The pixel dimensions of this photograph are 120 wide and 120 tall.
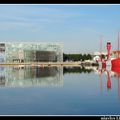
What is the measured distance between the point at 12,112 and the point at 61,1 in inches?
59.3

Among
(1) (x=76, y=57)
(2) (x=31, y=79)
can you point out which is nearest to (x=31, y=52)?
(1) (x=76, y=57)

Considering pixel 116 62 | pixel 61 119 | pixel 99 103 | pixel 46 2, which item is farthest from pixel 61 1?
pixel 116 62

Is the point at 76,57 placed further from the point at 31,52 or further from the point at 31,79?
the point at 31,79

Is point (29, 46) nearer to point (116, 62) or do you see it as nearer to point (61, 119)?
point (116, 62)

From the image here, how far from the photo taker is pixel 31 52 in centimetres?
2800

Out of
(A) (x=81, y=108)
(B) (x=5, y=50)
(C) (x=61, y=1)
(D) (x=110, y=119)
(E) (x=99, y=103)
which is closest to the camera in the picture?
(D) (x=110, y=119)

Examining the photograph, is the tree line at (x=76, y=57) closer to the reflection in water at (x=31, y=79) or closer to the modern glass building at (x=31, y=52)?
the modern glass building at (x=31, y=52)

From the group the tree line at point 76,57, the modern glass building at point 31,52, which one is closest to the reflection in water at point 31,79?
the modern glass building at point 31,52

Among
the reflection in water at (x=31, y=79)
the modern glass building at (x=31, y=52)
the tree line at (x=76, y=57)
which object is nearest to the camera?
the reflection in water at (x=31, y=79)

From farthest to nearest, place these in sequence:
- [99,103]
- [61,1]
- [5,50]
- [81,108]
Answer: [5,50] → [99,103] → [81,108] → [61,1]

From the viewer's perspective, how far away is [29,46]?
1104 inches

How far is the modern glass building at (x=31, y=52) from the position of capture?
2752 centimetres

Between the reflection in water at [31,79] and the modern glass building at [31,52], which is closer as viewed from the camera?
the reflection in water at [31,79]

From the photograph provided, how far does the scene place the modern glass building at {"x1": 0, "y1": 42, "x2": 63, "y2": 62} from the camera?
2752 cm
